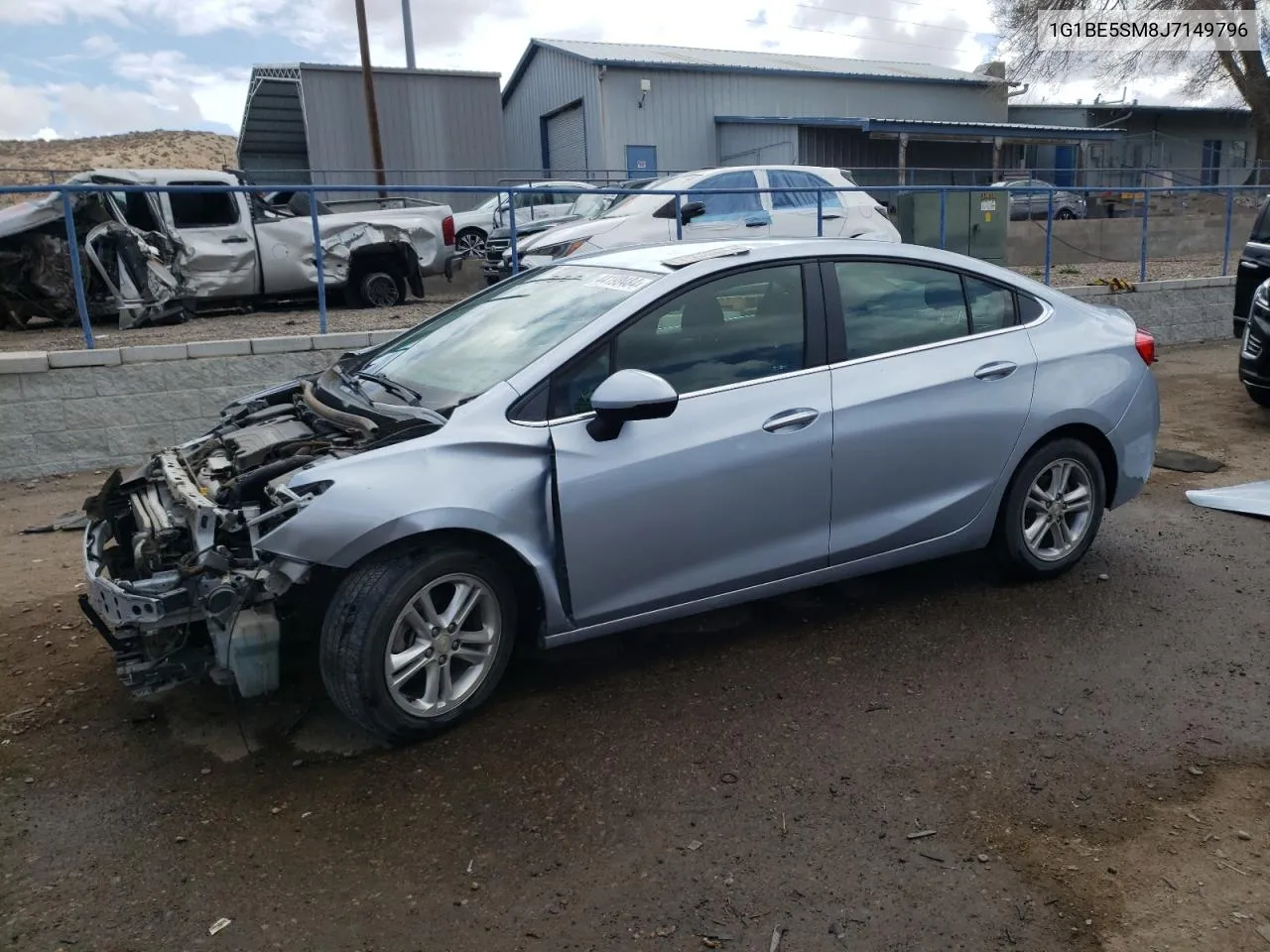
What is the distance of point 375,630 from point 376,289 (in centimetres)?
982

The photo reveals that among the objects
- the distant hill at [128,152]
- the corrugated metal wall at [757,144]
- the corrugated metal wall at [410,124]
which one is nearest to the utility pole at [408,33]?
the corrugated metal wall at [410,124]

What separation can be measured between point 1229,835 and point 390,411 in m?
2.94

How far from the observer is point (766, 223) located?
11.9 meters

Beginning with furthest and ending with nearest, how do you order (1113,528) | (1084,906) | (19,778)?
(1113,528)
(19,778)
(1084,906)

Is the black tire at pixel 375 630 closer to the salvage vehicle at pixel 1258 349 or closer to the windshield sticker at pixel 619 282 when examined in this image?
the windshield sticker at pixel 619 282

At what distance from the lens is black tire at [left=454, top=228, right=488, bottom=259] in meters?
15.4

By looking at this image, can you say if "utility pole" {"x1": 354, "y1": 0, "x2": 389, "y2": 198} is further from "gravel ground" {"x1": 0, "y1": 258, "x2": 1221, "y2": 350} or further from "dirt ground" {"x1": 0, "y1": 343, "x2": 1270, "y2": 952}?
"dirt ground" {"x1": 0, "y1": 343, "x2": 1270, "y2": 952}

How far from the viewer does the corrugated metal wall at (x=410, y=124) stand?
82.8 feet

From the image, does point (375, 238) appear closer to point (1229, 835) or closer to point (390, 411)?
point (390, 411)

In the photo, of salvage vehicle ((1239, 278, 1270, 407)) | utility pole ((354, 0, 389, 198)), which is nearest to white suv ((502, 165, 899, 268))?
salvage vehicle ((1239, 278, 1270, 407))

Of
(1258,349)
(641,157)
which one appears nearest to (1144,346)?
(1258,349)

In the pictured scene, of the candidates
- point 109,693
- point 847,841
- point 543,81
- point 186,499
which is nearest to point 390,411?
point 186,499

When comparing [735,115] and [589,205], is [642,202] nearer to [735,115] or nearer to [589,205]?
[589,205]

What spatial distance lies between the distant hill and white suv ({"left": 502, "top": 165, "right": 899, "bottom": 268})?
5405 centimetres
